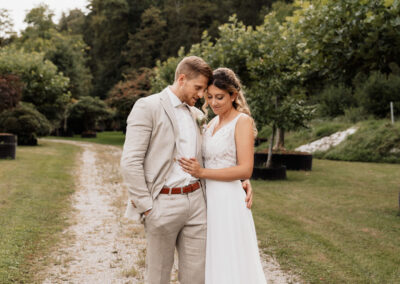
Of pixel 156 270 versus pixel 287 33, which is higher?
pixel 287 33

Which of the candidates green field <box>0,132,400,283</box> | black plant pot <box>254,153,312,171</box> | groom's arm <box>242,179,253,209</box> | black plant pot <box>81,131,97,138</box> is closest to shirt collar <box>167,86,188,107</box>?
groom's arm <box>242,179,253,209</box>

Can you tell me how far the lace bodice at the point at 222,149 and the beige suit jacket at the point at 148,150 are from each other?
368 mm

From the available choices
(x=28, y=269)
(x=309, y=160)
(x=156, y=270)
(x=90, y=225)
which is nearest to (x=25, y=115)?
(x=309, y=160)

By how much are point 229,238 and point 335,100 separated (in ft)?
77.0

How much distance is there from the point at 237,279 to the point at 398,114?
2120cm

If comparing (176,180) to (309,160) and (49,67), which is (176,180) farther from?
(49,67)

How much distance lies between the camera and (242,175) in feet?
10.0

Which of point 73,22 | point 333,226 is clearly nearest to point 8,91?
point 333,226

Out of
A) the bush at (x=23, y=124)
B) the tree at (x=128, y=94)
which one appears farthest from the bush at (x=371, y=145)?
the tree at (x=128, y=94)

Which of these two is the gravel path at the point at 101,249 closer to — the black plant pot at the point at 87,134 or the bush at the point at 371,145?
Result: the bush at the point at 371,145

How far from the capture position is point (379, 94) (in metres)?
22.1

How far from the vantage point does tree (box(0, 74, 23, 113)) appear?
1673 cm

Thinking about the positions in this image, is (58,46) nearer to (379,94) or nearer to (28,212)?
(379,94)

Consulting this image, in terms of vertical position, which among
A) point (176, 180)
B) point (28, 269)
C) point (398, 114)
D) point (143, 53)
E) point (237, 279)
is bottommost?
point (28, 269)
